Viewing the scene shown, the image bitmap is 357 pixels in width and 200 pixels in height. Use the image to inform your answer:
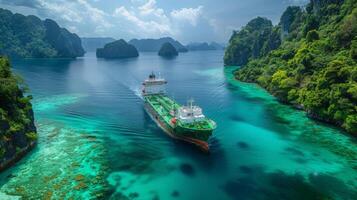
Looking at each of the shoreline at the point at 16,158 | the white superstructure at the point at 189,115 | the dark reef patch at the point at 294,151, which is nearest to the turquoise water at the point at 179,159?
the dark reef patch at the point at 294,151

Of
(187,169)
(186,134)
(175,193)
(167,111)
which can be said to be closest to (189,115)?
(186,134)

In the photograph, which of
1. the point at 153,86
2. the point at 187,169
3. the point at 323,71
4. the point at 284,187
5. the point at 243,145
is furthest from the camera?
the point at 153,86

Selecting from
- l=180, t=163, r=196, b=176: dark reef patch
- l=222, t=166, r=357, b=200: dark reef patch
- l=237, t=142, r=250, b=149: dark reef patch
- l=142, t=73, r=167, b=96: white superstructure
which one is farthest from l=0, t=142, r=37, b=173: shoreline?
l=237, t=142, r=250, b=149: dark reef patch

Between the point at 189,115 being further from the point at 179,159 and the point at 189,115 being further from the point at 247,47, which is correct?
the point at 247,47

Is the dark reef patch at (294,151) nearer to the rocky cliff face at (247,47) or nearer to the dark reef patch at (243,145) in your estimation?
the dark reef patch at (243,145)

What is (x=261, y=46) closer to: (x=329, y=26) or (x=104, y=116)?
(x=329, y=26)

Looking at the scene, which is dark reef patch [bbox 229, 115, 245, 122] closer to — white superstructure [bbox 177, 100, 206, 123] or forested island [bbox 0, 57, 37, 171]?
white superstructure [bbox 177, 100, 206, 123]

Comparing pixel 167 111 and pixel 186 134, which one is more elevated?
pixel 167 111

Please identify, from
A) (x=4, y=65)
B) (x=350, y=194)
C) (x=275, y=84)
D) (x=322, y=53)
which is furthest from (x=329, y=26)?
(x=4, y=65)
